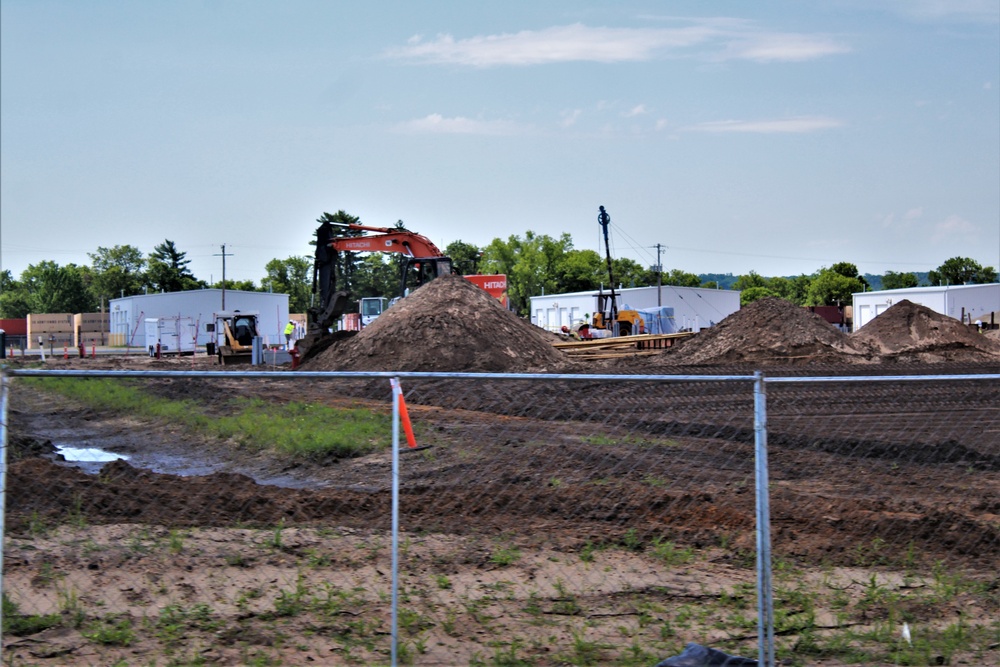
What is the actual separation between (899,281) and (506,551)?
559 feet

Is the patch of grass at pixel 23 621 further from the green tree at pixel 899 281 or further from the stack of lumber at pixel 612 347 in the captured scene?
the green tree at pixel 899 281

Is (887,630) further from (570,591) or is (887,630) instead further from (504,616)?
(504,616)

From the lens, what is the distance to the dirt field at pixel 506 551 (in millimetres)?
6000

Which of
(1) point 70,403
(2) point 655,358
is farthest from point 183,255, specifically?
(1) point 70,403

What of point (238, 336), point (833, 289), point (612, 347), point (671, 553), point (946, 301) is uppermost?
point (833, 289)

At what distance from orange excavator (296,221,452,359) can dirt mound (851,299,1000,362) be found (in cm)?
1704

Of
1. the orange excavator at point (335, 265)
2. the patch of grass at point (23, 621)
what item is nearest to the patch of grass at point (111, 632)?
the patch of grass at point (23, 621)

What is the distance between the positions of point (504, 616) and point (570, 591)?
2.40 ft

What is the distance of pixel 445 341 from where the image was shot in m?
27.4

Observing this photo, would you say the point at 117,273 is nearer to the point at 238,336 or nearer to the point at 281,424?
the point at 238,336

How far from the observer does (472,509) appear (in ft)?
29.2

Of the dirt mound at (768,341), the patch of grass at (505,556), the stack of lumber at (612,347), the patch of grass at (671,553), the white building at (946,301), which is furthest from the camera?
the white building at (946,301)

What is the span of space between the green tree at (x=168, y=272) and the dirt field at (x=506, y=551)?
378 ft

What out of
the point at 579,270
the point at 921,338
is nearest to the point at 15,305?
the point at 579,270
